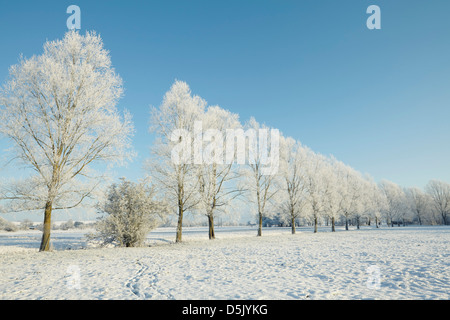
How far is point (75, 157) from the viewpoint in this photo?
46.9ft

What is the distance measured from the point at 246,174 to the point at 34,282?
1943cm

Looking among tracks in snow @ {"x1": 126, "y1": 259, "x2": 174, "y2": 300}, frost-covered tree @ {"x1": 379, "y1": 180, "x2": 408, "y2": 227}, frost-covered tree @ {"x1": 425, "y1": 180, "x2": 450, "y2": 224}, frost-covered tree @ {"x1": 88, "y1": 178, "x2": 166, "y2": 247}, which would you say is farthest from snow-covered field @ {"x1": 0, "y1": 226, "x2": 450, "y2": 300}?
frost-covered tree @ {"x1": 425, "y1": 180, "x2": 450, "y2": 224}

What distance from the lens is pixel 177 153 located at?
1892 centimetres

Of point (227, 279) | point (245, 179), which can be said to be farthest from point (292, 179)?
point (227, 279)

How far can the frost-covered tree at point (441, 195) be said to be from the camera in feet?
232

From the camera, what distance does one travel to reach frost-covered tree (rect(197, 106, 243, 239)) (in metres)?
20.7

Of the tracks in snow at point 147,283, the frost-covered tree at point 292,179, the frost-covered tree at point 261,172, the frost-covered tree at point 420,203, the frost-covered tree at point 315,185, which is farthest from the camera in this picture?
the frost-covered tree at point 420,203

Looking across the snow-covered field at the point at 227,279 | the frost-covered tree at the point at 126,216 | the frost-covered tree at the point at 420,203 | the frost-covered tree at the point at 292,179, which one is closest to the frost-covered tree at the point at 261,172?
the frost-covered tree at the point at 292,179

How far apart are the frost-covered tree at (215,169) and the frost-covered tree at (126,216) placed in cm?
448

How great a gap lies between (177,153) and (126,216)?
6211 mm

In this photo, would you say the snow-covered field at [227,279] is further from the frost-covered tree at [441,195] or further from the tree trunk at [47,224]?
the frost-covered tree at [441,195]

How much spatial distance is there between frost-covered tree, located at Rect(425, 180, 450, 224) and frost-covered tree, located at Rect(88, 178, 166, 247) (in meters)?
90.8
